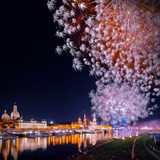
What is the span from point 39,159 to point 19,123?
4086 inches

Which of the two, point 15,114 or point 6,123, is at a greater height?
point 15,114

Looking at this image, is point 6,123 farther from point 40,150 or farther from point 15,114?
point 40,150

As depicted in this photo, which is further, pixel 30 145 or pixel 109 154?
pixel 30 145

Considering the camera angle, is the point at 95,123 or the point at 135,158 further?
the point at 95,123

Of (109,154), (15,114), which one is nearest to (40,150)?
(109,154)

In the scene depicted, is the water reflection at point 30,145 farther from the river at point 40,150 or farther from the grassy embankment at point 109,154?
the grassy embankment at point 109,154

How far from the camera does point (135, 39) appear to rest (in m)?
15.7

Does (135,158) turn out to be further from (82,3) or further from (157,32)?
(82,3)

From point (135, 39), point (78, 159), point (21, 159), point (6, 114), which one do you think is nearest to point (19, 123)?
point (6, 114)

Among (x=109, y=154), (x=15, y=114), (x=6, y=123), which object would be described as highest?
(x=15, y=114)

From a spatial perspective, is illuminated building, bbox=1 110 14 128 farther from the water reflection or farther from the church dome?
the water reflection

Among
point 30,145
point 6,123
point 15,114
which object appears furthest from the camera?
point 15,114

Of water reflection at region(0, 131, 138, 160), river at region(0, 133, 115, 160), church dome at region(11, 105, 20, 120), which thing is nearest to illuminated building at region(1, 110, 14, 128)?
church dome at region(11, 105, 20, 120)

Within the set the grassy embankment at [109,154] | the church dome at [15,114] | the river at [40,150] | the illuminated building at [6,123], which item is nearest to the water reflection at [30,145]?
the river at [40,150]
